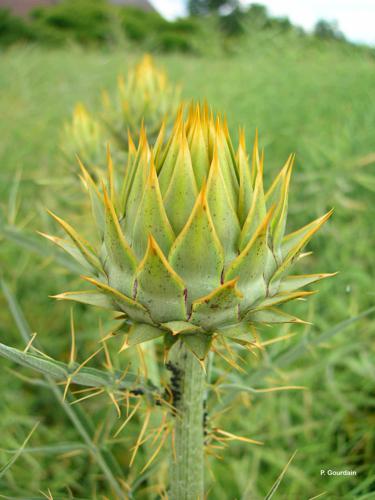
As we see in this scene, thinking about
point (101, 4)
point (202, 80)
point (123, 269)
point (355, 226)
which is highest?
point (101, 4)

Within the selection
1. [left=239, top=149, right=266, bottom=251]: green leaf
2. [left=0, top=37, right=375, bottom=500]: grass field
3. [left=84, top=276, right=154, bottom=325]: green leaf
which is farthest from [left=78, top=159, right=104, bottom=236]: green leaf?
[left=0, top=37, right=375, bottom=500]: grass field

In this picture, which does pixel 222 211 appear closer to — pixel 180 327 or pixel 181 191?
pixel 181 191

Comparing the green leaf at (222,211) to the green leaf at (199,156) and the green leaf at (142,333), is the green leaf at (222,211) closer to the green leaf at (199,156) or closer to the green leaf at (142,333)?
the green leaf at (199,156)

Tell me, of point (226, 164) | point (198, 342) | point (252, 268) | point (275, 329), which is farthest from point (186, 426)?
point (275, 329)

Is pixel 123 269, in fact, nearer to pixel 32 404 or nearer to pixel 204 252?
pixel 204 252

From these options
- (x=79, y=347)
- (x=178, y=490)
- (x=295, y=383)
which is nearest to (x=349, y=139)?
(x=295, y=383)

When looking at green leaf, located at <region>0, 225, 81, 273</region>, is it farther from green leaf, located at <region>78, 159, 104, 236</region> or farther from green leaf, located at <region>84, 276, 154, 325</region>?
green leaf, located at <region>84, 276, 154, 325</region>
